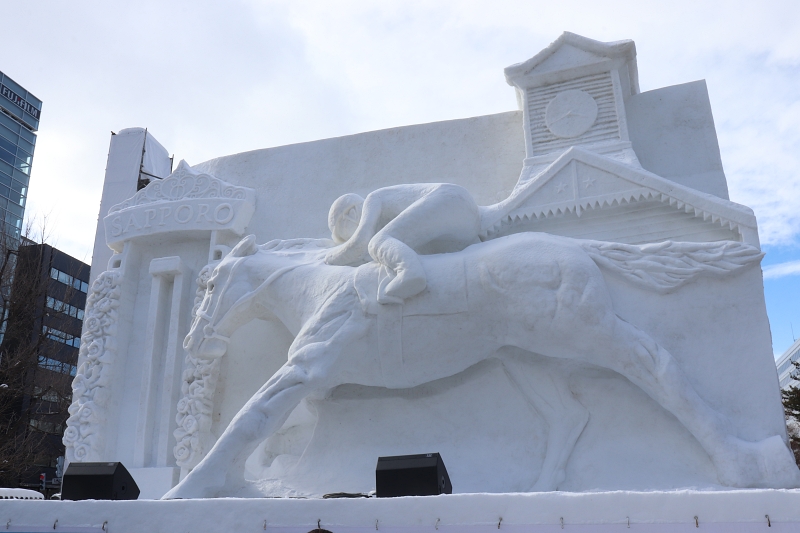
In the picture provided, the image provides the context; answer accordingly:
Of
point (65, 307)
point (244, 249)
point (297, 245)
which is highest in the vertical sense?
point (65, 307)

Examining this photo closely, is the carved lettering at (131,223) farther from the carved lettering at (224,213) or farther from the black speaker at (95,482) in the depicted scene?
the black speaker at (95,482)

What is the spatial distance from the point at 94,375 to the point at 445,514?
413 cm

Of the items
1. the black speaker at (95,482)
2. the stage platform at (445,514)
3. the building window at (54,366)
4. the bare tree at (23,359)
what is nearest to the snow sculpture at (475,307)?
the stage platform at (445,514)

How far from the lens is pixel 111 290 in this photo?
21.6ft

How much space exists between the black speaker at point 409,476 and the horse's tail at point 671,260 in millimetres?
1926

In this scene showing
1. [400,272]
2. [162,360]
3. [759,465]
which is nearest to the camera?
[759,465]

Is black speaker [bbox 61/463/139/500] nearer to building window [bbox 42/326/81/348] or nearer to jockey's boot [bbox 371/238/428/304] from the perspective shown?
jockey's boot [bbox 371/238/428/304]

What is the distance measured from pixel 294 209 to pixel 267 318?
1362 millimetres

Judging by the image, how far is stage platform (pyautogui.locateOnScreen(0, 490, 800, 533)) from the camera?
10.6ft

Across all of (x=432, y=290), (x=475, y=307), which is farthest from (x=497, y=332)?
(x=432, y=290)

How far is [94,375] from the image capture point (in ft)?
20.8

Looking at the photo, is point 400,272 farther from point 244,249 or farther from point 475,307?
point 244,249

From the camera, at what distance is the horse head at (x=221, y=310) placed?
5.48 m

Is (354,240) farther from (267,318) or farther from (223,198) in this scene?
(223,198)
